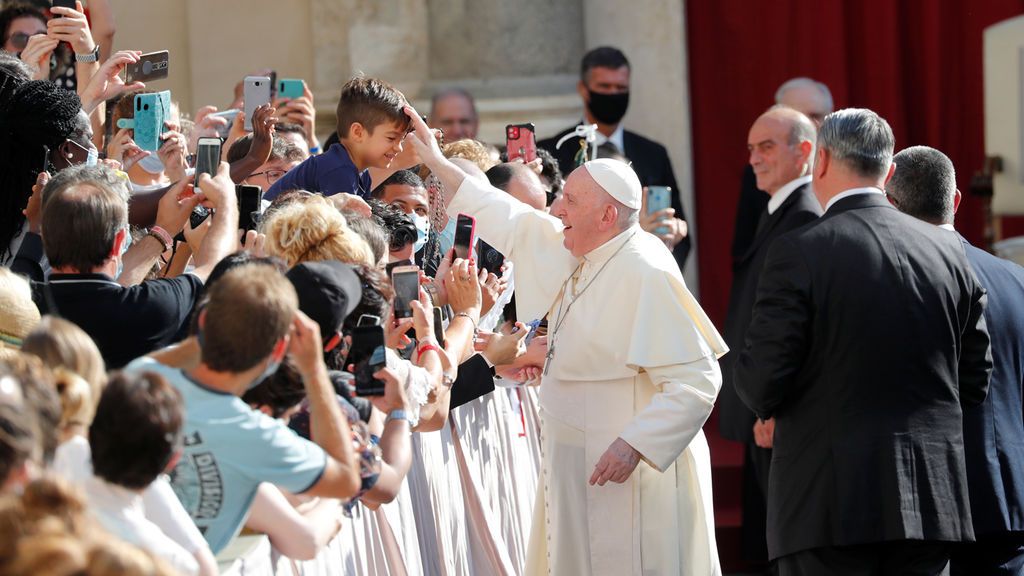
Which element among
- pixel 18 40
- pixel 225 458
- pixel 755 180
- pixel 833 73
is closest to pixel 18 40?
pixel 18 40

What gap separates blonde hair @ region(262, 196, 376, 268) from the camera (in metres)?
3.95

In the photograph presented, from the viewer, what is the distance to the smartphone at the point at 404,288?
165 inches

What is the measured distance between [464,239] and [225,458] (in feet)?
6.83

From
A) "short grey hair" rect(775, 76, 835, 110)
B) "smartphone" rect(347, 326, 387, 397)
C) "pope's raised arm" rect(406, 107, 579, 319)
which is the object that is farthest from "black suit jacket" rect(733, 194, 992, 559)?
"short grey hair" rect(775, 76, 835, 110)

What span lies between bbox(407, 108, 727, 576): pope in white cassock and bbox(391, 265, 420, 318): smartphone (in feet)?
2.98

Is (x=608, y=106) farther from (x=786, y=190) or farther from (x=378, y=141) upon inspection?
(x=378, y=141)

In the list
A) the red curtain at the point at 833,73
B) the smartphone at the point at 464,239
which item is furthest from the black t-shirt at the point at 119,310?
the red curtain at the point at 833,73

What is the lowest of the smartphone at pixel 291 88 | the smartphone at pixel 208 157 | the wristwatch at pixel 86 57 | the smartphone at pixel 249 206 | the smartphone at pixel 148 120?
the smartphone at pixel 249 206

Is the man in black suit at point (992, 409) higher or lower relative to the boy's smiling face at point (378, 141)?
lower

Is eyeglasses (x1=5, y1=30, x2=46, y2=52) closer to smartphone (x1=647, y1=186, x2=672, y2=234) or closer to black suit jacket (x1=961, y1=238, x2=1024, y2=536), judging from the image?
smartphone (x1=647, y1=186, x2=672, y2=234)

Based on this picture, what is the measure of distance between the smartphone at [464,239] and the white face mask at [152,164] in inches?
53.5

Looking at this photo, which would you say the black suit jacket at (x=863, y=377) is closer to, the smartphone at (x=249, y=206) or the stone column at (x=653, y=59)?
the smartphone at (x=249, y=206)

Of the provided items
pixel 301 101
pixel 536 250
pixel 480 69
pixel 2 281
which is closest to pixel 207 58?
pixel 480 69

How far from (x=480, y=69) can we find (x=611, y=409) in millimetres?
5045
